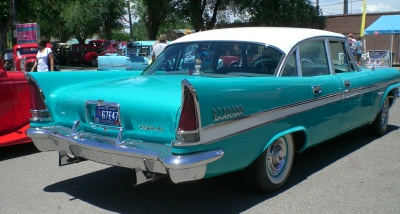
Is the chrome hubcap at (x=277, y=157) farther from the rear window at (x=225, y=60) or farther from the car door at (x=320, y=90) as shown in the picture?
the rear window at (x=225, y=60)

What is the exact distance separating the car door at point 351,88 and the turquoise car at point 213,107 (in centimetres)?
1

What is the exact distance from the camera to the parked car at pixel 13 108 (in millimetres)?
5840

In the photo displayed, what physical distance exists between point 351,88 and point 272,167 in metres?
1.70

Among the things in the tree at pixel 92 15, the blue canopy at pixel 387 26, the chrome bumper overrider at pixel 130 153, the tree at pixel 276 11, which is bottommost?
the chrome bumper overrider at pixel 130 153

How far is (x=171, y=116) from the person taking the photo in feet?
11.3

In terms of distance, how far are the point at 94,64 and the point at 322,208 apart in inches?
947

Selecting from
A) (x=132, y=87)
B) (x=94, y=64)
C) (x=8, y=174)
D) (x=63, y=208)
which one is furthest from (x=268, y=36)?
(x=94, y=64)

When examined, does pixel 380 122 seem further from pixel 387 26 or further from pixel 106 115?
pixel 387 26

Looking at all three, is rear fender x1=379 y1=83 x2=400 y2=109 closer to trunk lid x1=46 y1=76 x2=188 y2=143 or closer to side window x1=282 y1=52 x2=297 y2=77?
side window x1=282 y1=52 x2=297 y2=77

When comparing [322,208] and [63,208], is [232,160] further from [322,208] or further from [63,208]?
[63,208]

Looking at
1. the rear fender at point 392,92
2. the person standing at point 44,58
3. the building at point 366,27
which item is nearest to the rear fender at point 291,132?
the rear fender at point 392,92

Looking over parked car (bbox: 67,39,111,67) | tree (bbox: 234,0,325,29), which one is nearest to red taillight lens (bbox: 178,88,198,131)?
tree (bbox: 234,0,325,29)

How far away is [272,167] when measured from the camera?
428 cm

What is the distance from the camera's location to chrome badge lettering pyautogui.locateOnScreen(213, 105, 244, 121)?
3.42 m
